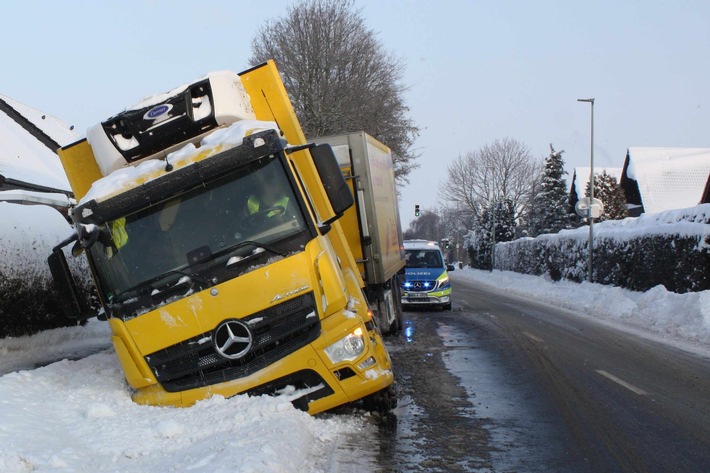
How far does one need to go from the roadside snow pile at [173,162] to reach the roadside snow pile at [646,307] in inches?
403

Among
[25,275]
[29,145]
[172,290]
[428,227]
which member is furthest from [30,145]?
[428,227]

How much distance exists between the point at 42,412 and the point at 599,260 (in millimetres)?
24733

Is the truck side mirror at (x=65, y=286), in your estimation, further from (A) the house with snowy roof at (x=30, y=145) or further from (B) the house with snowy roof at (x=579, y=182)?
(B) the house with snowy roof at (x=579, y=182)

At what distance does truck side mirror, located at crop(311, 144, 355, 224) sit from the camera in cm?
630

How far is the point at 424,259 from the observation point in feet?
65.2

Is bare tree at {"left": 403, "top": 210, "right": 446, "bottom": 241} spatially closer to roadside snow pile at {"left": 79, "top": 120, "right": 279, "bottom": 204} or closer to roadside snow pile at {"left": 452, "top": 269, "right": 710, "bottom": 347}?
roadside snow pile at {"left": 452, "top": 269, "right": 710, "bottom": 347}

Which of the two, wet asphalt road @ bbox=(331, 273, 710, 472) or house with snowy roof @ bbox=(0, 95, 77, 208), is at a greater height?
house with snowy roof @ bbox=(0, 95, 77, 208)

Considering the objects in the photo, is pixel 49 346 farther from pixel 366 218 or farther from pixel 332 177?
pixel 332 177

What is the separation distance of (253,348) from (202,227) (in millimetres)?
1198

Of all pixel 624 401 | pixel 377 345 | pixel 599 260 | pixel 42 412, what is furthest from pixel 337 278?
pixel 599 260

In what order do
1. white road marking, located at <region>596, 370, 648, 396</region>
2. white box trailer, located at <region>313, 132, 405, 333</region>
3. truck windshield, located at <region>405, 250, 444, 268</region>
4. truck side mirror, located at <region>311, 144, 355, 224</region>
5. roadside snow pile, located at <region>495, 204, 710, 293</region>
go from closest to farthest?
truck side mirror, located at <region>311, 144, 355, 224</region>
white road marking, located at <region>596, 370, 648, 396</region>
white box trailer, located at <region>313, 132, 405, 333</region>
roadside snow pile, located at <region>495, 204, 710, 293</region>
truck windshield, located at <region>405, 250, 444, 268</region>

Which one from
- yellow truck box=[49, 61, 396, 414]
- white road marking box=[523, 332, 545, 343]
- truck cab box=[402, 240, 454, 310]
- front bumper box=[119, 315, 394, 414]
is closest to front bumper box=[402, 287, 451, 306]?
truck cab box=[402, 240, 454, 310]

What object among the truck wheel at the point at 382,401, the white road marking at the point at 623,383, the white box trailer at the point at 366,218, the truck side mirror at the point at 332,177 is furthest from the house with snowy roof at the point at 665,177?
the truck side mirror at the point at 332,177

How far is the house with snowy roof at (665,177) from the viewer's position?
5162 cm
